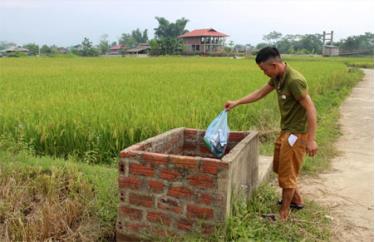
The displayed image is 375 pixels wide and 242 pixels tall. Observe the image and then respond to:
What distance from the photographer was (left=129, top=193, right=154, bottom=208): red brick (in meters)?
2.77

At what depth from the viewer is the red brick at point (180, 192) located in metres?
2.64

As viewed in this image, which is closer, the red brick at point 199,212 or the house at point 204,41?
the red brick at point 199,212

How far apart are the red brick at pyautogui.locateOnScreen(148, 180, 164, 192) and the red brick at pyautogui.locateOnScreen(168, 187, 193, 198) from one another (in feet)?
0.23

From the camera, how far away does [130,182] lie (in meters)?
2.80

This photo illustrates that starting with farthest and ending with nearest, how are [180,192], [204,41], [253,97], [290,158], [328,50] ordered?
[204,41] → [328,50] → [253,97] → [290,158] → [180,192]

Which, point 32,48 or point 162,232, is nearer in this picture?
point 162,232

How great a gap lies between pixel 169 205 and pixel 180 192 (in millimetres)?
136

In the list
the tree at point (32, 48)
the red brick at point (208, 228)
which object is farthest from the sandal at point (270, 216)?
the tree at point (32, 48)

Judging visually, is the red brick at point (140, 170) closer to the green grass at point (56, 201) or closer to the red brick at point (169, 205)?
the red brick at point (169, 205)

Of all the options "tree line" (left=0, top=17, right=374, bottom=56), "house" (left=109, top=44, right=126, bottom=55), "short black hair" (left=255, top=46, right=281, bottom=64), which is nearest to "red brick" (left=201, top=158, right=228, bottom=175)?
"short black hair" (left=255, top=46, right=281, bottom=64)

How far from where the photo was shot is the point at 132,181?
279cm

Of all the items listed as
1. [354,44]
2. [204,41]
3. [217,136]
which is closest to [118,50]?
[204,41]

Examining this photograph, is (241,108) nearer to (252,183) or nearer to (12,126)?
(252,183)

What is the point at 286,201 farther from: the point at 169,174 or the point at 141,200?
the point at 141,200
